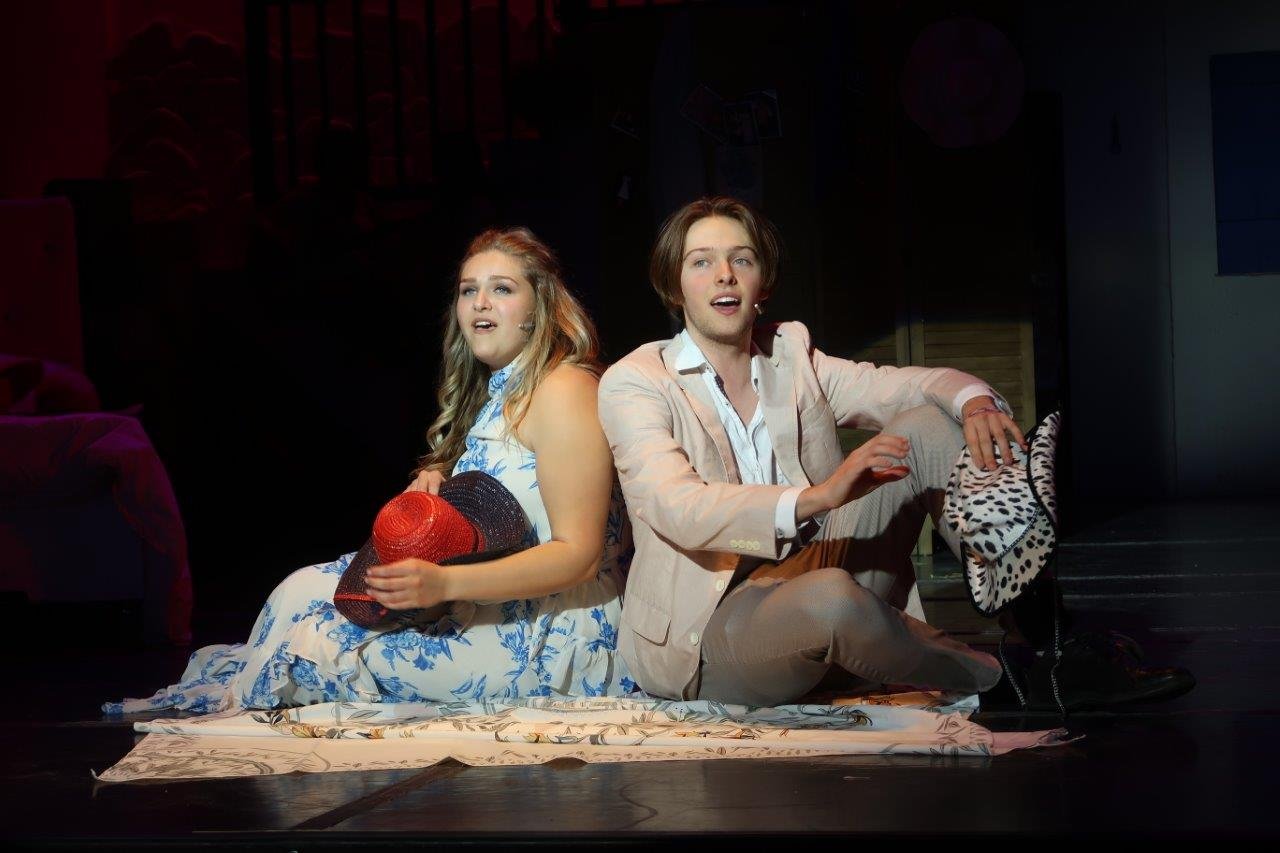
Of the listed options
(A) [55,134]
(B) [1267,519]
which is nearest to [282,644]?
(B) [1267,519]

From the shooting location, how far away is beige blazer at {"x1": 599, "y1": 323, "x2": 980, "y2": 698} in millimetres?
2451

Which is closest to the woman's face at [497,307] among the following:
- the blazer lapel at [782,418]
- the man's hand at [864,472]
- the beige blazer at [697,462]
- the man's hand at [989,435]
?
the beige blazer at [697,462]

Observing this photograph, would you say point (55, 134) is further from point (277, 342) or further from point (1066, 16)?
point (1066, 16)

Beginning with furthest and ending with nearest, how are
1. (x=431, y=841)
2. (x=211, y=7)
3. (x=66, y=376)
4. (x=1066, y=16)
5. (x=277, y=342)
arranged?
(x=211, y=7) < (x=1066, y=16) < (x=277, y=342) < (x=66, y=376) < (x=431, y=841)

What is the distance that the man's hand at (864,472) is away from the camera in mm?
2270

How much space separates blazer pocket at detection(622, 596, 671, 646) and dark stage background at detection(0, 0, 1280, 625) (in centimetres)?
220

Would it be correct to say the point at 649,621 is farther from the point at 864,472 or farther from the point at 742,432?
the point at 864,472

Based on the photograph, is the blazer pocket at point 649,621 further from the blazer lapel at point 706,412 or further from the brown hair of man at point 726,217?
the brown hair of man at point 726,217

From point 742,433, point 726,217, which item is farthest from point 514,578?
point 726,217

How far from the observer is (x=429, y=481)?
297 cm

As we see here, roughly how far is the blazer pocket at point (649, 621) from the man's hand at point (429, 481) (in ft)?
1.70

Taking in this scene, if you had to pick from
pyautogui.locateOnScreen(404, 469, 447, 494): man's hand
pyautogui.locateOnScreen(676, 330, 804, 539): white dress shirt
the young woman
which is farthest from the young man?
pyautogui.locateOnScreen(404, 469, 447, 494): man's hand

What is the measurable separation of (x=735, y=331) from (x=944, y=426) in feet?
1.38

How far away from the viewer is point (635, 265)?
5352 mm
